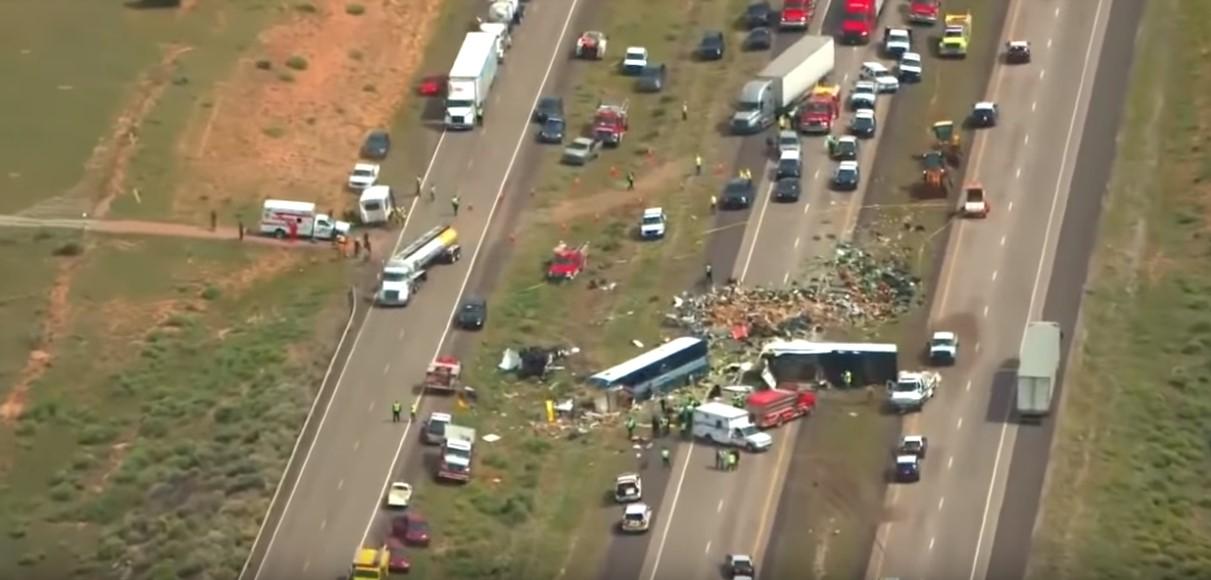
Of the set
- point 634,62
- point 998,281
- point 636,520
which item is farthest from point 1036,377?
point 634,62

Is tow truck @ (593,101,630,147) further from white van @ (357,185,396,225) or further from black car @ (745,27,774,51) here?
white van @ (357,185,396,225)

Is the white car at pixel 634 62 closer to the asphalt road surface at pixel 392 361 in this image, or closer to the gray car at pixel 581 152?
the asphalt road surface at pixel 392 361

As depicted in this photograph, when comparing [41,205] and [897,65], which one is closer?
[41,205]

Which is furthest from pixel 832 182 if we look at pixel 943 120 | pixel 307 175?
pixel 307 175

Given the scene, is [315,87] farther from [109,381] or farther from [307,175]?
[109,381]

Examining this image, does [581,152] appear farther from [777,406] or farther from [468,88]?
[777,406]
